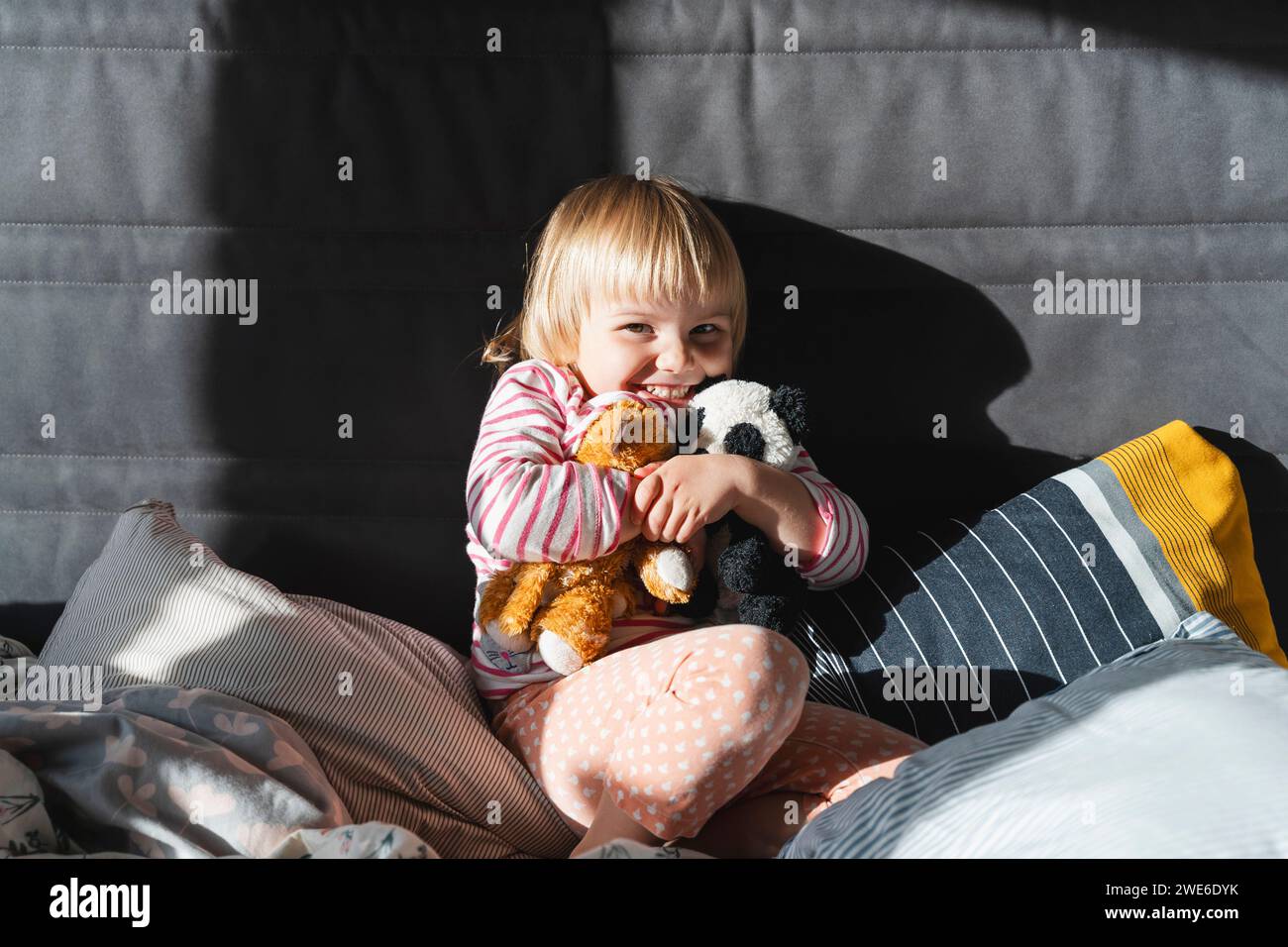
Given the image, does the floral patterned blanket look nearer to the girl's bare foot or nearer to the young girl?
the young girl

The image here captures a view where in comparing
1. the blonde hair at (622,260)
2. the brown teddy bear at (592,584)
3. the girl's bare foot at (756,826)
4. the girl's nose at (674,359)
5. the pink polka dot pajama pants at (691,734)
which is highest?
the blonde hair at (622,260)

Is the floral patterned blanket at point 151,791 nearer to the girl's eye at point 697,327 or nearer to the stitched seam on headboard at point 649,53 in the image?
the girl's eye at point 697,327

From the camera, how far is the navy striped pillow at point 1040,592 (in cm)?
121

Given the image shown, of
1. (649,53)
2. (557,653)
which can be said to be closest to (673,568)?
(557,653)

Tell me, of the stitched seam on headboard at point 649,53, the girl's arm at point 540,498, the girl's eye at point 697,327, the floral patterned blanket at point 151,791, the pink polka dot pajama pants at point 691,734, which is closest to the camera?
the floral patterned blanket at point 151,791

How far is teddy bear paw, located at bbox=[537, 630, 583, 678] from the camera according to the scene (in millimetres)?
1144

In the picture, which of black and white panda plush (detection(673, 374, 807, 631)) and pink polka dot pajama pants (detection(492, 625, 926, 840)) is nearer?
pink polka dot pajama pants (detection(492, 625, 926, 840))

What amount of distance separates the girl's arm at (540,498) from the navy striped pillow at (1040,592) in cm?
29

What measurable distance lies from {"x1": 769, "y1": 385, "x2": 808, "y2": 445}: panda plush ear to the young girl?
6cm

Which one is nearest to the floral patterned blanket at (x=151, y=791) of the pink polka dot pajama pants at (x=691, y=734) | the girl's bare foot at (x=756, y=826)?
the pink polka dot pajama pants at (x=691, y=734)

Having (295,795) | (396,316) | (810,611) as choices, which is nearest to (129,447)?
(396,316)

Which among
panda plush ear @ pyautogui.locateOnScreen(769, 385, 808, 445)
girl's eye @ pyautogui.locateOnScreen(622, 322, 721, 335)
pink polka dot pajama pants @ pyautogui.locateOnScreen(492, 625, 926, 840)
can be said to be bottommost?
pink polka dot pajama pants @ pyautogui.locateOnScreen(492, 625, 926, 840)

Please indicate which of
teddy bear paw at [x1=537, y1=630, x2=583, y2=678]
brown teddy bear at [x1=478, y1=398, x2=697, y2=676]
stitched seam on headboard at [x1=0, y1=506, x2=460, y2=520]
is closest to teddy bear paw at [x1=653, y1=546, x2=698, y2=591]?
brown teddy bear at [x1=478, y1=398, x2=697, y2=676]
